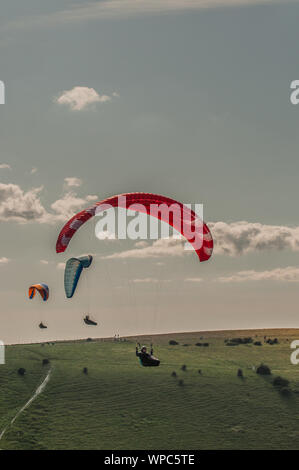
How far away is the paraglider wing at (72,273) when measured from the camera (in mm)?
52938

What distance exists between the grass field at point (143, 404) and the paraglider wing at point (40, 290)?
1613cm

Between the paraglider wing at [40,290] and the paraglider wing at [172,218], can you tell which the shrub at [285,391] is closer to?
the paraglider wing at [40,290]

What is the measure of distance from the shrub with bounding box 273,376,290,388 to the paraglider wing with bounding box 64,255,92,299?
158 feet

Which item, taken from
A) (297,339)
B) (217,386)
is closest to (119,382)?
(217,386)

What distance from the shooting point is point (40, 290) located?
229 ft

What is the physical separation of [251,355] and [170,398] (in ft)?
119

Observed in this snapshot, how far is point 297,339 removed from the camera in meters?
145

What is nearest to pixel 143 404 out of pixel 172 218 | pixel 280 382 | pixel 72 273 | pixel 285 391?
pixel 285 391

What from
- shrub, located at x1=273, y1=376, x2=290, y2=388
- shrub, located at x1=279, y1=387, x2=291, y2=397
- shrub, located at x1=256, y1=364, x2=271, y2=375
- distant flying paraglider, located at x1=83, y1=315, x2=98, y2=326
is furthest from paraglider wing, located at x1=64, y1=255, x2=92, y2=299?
shrub, located at x1=256, y1=364, x2=271, y2=375

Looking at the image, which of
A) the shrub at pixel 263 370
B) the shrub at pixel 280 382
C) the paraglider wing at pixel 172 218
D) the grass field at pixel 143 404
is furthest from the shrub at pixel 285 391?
the paraglider wing at pixel 172 218

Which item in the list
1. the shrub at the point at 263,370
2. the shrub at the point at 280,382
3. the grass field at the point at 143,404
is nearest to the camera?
the grass field at the point at 143,404

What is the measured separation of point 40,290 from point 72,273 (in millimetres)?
18004

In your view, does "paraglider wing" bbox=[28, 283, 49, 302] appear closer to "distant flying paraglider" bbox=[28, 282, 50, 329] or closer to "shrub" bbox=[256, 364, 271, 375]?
"distant flying paraglider" bbox=[28, 282, 50, 329]

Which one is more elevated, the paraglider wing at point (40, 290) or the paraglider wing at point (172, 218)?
the paraglider wing at point (40, 290)
